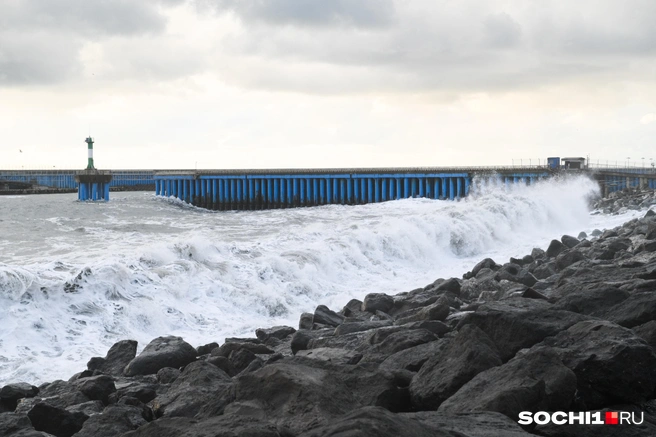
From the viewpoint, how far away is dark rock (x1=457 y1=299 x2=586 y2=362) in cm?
684

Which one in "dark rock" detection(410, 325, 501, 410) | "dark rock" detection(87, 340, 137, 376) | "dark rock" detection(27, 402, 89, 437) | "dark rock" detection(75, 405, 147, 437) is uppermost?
A: "dark rock" detection(410, 325, 501, 410)

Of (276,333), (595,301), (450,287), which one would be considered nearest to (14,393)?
(276,333)

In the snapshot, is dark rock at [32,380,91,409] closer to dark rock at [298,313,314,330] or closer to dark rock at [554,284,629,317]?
dark rock at [298,313,314,330]

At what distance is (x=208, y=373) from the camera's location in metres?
7.30

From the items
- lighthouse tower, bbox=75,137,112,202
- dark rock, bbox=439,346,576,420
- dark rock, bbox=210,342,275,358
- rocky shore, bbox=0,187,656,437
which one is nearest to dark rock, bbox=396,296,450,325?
rocky shore, bbox=0,187,656,437

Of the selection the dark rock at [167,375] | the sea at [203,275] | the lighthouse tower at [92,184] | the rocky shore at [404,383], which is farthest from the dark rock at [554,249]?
the lighthouse tower at [92,184]

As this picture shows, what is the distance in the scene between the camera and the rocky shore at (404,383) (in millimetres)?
5121

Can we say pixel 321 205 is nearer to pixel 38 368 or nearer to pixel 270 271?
pixel 270 271

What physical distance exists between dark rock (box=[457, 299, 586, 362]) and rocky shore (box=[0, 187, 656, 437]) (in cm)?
1

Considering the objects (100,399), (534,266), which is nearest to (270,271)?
(534,266)

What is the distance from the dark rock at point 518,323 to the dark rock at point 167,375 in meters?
3.36

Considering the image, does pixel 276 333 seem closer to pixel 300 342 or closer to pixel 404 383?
pixel 300 342

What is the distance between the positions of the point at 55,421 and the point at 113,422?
0.71 m

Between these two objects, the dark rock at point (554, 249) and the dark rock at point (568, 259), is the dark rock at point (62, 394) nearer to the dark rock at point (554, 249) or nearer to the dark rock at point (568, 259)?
the dark rock at point (568, 259)
